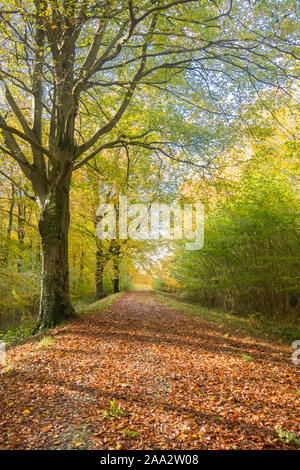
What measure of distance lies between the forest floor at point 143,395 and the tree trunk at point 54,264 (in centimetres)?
115

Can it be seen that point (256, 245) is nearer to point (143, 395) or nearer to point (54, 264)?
point (54, 264)

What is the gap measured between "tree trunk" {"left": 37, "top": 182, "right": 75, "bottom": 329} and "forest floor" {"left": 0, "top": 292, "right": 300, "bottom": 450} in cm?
115

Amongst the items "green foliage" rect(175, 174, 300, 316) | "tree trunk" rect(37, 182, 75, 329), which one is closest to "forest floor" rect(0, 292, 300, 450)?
"tree trunk" rect(37, 182, 75, 329)

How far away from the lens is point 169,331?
27.3 feet

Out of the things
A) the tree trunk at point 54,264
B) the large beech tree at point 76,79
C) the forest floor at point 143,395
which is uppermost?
the large beech tree at point 76,79

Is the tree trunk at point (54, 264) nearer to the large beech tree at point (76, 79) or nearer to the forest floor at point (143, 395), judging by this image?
the large beech tree at point (76, 79)

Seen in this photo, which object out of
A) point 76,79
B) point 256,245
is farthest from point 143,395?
point 256,245

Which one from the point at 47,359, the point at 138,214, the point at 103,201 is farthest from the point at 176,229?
the point at 47,359

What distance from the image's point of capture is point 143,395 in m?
4.12

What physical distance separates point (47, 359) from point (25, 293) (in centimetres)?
745

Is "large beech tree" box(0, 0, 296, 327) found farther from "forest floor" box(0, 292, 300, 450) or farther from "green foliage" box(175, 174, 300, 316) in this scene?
"green foliage" box(175, 174, 300, 316)

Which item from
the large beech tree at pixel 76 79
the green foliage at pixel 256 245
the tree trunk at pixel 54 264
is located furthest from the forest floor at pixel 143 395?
the green foliage at pixel 256 245

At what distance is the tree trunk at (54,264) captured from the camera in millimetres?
8125

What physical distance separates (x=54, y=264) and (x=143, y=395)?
5079 mm
